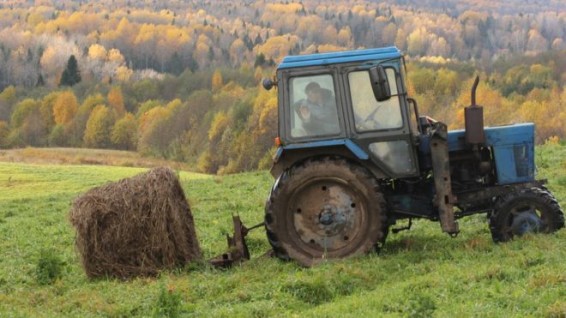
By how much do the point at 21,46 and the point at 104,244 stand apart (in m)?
188

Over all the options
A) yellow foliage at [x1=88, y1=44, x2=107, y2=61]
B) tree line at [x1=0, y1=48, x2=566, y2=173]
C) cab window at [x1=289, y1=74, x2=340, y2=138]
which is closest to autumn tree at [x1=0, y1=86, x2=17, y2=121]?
tree line at [x1=0, y1=48, x2=566, y2=173]

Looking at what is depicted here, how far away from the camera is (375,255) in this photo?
35.5ft

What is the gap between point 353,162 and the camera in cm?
1113

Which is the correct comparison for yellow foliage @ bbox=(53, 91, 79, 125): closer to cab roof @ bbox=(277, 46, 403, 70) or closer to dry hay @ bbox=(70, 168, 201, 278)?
dry hay @ bbox=(70, 168, 201, 278)

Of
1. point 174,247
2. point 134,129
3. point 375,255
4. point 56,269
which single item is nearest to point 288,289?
point 375,255

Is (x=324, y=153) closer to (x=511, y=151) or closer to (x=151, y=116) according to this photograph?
(x=511, y=151)

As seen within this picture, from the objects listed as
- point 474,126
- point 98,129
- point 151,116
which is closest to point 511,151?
point 474,126

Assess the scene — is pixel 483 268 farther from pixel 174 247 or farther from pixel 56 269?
pixel 56 269

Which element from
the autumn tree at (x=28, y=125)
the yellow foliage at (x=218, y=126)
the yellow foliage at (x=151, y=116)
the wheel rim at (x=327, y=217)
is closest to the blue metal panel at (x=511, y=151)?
the wheel rim at (x=327, y=217)

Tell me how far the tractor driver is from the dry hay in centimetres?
237

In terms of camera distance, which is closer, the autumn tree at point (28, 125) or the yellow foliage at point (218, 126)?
the yellow foliage at point (218, 126)

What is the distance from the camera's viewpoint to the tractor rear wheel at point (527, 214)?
1086 cm

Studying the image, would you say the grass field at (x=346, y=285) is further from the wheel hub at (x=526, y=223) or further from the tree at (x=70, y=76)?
the tree at (x=70, y=76)

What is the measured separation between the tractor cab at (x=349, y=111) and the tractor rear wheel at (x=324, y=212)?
1.03 ft
